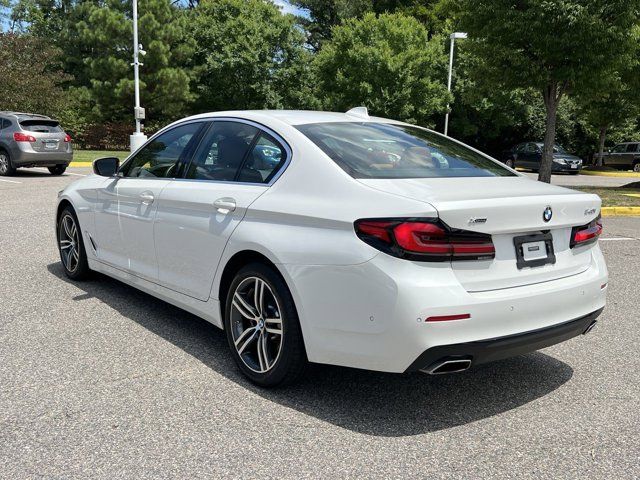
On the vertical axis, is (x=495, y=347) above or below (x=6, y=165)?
above

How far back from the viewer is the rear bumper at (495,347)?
2.83m

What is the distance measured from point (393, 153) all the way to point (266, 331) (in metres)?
1.28

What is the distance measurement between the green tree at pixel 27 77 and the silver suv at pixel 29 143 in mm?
14742

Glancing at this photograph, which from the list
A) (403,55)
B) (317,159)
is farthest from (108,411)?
(403,55)

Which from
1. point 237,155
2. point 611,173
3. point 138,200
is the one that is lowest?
point 611,173

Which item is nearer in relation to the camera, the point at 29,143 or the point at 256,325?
the point at 256,325

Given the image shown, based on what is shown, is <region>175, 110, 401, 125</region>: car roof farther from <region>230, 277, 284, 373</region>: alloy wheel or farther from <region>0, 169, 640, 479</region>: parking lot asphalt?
<region>0, 169, 640, 479</region>: parking lot asphalt

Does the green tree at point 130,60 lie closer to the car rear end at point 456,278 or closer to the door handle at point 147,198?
the door handle at point 147,198

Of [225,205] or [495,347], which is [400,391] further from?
[225,205]

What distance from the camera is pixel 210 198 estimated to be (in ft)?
12.5

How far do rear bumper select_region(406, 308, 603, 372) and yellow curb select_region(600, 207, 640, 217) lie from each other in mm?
9967

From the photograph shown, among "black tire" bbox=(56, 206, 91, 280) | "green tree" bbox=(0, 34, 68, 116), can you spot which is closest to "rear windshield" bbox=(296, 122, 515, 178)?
"black tire" bbox=(56, 206, 91, 280)

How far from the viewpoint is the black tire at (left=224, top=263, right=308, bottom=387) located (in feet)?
10.6

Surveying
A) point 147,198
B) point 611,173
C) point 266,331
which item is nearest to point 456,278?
point 266,331
